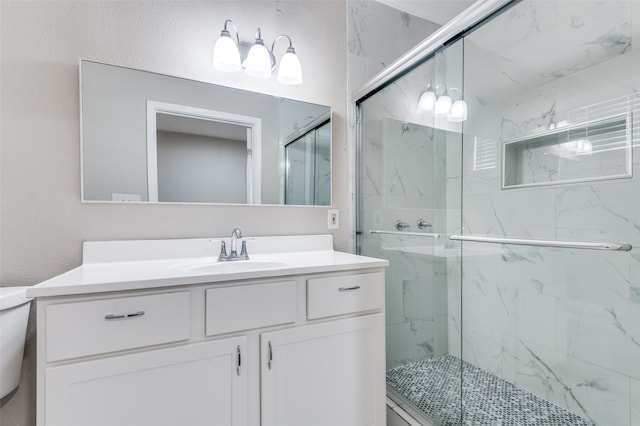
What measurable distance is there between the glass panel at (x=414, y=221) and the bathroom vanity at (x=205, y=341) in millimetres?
549

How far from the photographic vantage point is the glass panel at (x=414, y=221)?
1.67 m

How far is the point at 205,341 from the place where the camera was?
3.22ft

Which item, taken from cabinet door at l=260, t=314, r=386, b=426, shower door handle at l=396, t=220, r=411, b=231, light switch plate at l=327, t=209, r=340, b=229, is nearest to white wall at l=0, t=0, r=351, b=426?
light switch plate at l=327, t=209, r=340, b=229

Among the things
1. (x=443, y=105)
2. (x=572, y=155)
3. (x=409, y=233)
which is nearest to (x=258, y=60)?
(x=443, y=105)

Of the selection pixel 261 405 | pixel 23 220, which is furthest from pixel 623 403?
pixel 23 220

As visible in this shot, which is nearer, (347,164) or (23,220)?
(23,220)

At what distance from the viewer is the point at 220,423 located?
3.24 feet

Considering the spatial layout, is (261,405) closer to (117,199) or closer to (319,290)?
(319,290)

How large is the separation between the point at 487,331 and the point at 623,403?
641 millimetres

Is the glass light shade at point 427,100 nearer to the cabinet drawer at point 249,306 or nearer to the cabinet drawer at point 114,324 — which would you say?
the cabinet drawer at point 249,306

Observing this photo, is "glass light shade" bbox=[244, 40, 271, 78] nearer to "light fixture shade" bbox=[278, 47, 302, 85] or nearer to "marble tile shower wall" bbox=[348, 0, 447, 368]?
"light fixture shade" bbox=[278, 47, 302, 85]

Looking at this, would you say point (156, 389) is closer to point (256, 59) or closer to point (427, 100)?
point (256, 59)

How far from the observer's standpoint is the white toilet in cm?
98

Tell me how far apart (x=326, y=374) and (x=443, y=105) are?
1.45 metres
